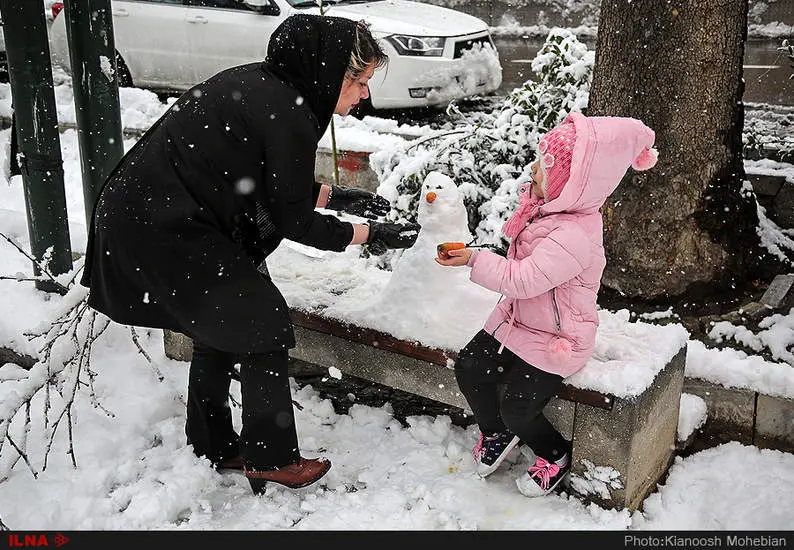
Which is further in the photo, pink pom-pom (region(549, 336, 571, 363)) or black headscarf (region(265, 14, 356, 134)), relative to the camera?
pink pom-pom (region(549, 336, 571, 363))

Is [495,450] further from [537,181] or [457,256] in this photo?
[537,181]

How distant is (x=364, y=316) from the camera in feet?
11.3

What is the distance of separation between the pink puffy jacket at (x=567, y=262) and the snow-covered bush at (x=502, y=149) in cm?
200

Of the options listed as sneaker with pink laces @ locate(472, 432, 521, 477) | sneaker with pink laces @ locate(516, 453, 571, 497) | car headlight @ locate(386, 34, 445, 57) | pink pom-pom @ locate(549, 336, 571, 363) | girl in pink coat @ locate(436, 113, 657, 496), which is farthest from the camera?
car headlight @ locate(386, 34, 445, 57)

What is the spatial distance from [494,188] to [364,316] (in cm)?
200

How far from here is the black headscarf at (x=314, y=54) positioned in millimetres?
2645

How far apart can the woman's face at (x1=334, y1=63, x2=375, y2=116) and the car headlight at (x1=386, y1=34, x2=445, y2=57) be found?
4.74 meters

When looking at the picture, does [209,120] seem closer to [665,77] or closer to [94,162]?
[94,162]

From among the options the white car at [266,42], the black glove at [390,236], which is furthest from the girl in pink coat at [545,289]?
the white car at [266,42]

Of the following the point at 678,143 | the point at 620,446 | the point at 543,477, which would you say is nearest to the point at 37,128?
the point at 543,477

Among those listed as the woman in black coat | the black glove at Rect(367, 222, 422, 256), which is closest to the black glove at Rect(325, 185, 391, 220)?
the black glove at Rect(367, 222, 422, 256)

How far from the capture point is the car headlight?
7.38 meters

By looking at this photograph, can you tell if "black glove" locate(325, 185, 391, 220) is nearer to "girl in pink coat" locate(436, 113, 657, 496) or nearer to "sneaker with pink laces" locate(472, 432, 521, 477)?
"girl in pink coat" locate(436, 113, 657, 496)
